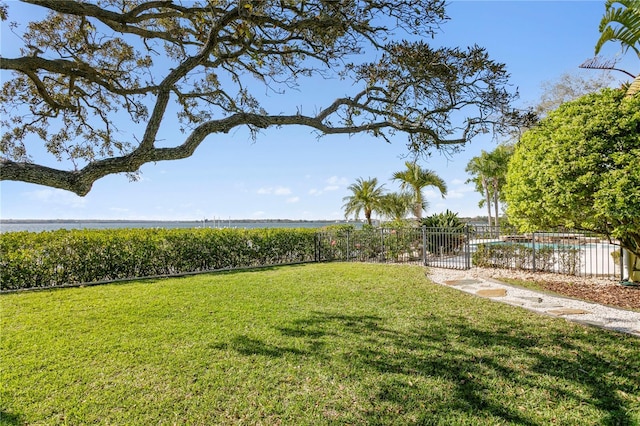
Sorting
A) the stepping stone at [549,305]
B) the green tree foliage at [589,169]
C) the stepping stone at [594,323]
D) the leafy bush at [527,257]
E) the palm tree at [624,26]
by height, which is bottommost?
the stepping stone at [594,323]

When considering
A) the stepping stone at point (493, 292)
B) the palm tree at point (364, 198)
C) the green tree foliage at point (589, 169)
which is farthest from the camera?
the palm tree at point (364, 198)

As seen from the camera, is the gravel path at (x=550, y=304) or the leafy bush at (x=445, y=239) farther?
the leafy bush at (x=445, y=239)

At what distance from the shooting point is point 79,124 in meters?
6.34

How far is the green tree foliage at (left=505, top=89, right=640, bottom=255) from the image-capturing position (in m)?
6.41

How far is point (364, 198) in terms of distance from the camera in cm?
2383

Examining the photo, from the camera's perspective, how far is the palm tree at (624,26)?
281 inches

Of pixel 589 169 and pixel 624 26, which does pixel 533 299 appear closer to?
pixel 589 169

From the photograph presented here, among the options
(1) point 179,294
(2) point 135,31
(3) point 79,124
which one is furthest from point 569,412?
(3) point 79,124

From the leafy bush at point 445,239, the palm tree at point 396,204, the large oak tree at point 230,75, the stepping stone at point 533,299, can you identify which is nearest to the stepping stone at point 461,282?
the stepping stone at point 533,299

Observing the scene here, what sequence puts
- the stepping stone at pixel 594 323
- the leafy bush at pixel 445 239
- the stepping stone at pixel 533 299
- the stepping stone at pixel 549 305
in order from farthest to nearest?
1. the leafy bush at pixel 445 239
2. the stepping stone at pixel 533 299
3. the stepping stone at pixel 549 305
4. the stepping stone at pixel 594 323

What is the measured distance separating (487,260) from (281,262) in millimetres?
7457

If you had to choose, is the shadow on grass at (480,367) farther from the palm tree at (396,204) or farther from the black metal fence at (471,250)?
the palm tree at (396,204)

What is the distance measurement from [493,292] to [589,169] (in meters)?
3.15

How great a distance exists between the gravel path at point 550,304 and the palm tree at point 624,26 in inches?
172
